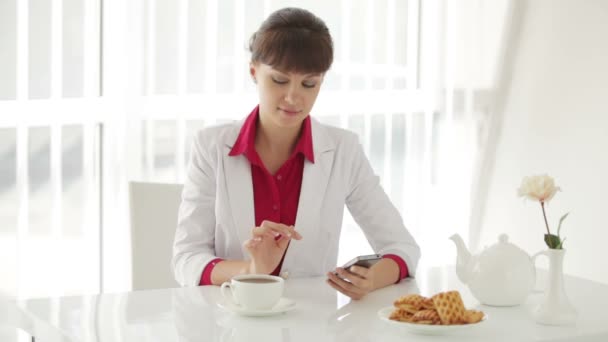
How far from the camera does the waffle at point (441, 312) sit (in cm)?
169

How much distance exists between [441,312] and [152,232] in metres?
1.04

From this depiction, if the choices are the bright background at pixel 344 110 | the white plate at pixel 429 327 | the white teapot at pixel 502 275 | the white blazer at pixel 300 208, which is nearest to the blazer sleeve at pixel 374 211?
the white blazer at pixel 300 208

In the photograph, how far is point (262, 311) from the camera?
1797 mm

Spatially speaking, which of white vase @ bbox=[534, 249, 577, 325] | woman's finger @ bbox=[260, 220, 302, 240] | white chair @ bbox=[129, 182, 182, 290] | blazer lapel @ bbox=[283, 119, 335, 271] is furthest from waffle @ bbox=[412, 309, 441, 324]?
white chair @ bbox=[129, 182, 182, 290]

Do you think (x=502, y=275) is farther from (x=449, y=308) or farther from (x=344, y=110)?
(x=344, y=110)

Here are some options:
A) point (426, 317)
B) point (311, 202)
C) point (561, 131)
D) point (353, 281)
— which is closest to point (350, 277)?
point (353, 281)

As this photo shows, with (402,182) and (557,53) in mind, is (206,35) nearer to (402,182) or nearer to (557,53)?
(402,182)

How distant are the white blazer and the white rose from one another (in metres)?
0.52

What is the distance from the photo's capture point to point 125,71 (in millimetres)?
3568

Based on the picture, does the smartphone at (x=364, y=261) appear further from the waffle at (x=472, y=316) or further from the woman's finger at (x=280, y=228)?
the waffle at (x=472, y=316)

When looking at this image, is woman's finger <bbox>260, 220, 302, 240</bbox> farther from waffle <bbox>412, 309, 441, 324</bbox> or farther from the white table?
waffle <bbox>412, 309, 441, 324</bbox>

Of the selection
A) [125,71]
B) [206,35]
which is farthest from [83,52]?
[206,35]

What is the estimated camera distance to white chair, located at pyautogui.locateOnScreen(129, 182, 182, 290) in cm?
248

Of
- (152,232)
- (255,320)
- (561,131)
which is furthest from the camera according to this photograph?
(561,131)
